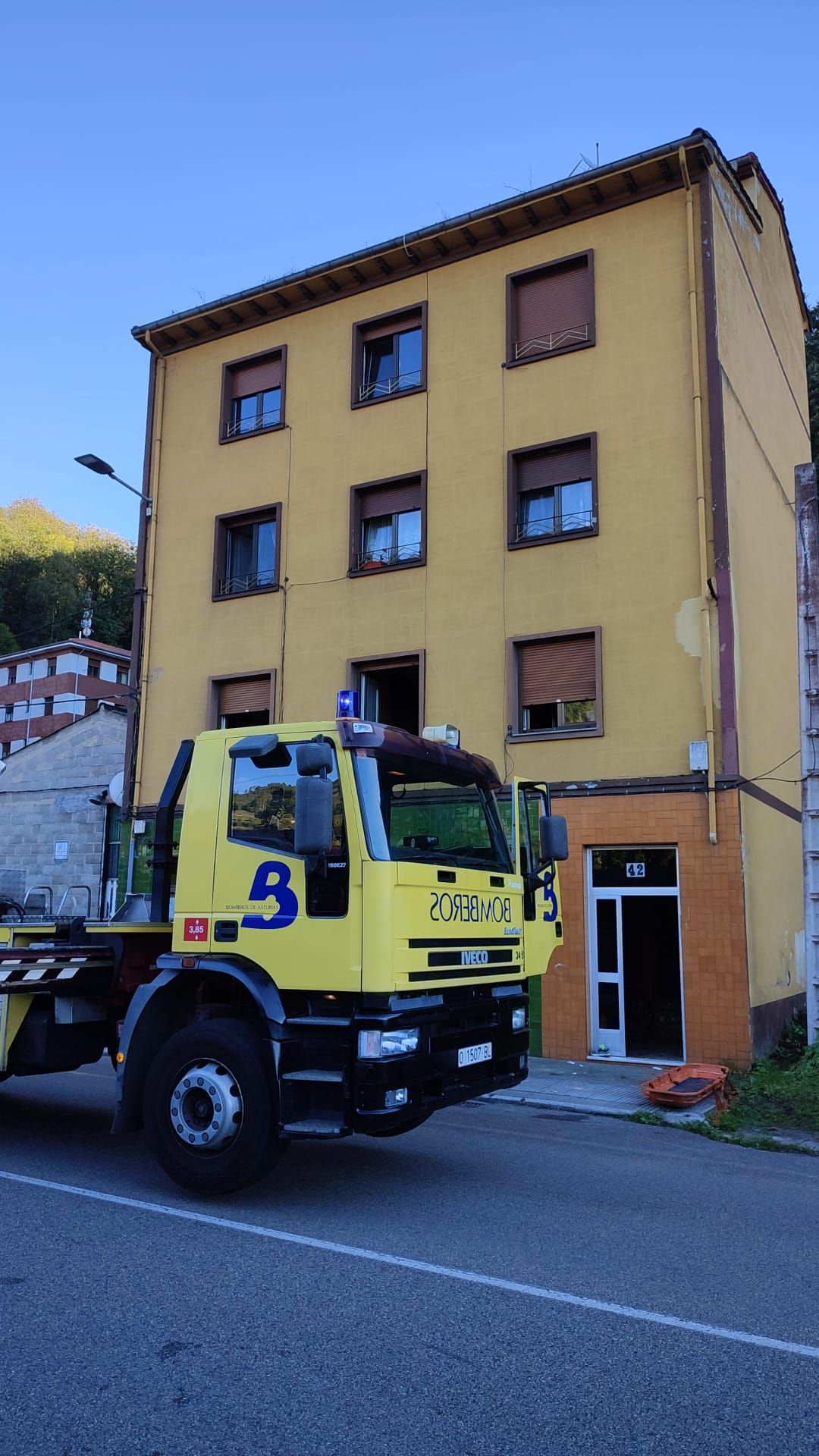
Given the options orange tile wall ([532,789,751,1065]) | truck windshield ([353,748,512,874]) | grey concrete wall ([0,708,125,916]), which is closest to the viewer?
truck windshield ([353,748,512,874])

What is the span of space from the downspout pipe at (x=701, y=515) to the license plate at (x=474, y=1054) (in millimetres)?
7131

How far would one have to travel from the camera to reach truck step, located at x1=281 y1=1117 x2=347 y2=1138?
5750mm

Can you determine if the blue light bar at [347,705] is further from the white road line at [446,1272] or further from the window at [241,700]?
the window at [241,700]

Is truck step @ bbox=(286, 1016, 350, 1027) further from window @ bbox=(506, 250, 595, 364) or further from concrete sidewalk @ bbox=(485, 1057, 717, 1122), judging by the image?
window @ bbox=(506, 250, 595, 364)

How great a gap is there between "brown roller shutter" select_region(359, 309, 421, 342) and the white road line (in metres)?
14.3

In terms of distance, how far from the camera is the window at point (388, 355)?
55.7ft

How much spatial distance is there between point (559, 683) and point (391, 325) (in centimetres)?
696

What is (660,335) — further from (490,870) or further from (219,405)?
(490,870)

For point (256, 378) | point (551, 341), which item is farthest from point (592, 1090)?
point (256, 378)

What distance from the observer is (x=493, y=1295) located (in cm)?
459

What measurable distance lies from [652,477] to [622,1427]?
41.4 feet

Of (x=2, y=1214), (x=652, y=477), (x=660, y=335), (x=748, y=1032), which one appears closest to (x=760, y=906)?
(x=748, y=1032)

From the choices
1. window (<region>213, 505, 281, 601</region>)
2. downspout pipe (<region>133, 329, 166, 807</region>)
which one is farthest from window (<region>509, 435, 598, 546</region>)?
downspout pipe (<region>133, 329, 166, 807</region>)

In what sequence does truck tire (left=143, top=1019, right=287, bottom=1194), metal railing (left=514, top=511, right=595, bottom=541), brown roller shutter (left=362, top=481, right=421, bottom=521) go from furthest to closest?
brown roller shutter (left=362, top=481, right=421, bottom=521) → metal railing (left=514, top=511, right=595, bottom=541) → truck tire (left=143, top=1019, right=287, bottom=1194)
